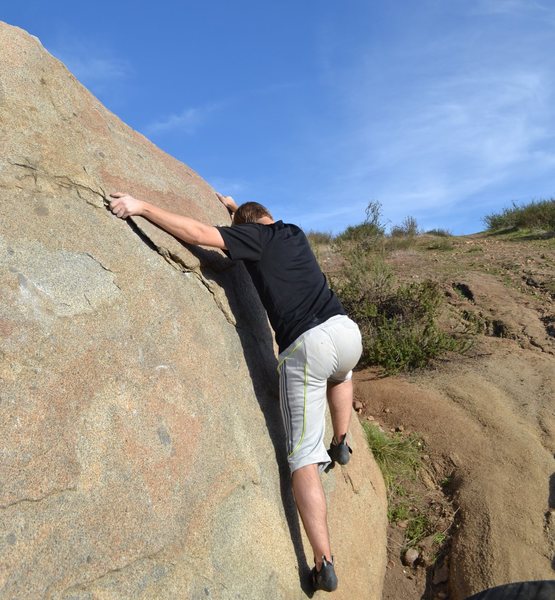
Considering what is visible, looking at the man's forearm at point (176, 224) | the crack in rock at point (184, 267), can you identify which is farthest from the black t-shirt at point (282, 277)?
the crack in rock at point (184, 267)

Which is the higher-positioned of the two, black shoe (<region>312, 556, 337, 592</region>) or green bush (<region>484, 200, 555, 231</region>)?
green bush (<region>484, 200, 555, 231</region>)

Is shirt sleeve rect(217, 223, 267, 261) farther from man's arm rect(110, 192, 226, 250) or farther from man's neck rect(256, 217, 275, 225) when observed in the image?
man's neck rect(256, 217, 275, 225)

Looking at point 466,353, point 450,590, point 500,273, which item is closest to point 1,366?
point 450,590

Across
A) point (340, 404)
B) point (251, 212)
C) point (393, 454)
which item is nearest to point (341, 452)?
point (340, 404)

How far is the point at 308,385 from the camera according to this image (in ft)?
10.4

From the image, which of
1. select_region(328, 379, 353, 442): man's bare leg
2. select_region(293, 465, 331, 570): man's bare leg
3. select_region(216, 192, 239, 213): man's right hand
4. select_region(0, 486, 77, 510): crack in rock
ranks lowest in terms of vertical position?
select_region(293, 465, 331, 570): man's bare leg

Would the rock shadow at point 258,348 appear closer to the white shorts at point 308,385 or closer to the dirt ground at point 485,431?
the white shorts at point 308,385

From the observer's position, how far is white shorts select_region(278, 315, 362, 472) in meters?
3.11

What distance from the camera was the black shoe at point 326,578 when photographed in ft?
9.39

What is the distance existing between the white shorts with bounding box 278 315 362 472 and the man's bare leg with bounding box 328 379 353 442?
441 millimetres

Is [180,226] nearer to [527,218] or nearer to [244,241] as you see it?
[244,241]

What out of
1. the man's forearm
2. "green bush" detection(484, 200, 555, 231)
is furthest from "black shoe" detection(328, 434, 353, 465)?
"green bush" detection(484, 200, 555, 231)

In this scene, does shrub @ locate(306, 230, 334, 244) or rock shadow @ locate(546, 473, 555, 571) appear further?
shrub @ locate(306, 230, 334, 244)

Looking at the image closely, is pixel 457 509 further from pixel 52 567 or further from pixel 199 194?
pixel 52 567
